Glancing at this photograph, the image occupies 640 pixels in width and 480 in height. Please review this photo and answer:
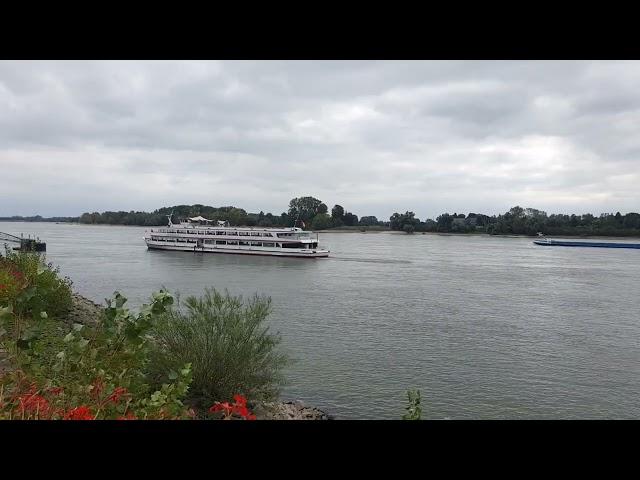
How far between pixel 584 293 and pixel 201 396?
24.9 meters

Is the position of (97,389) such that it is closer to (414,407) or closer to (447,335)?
(414,407)

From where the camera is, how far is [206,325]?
311 inches

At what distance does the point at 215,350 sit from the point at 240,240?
4355cm

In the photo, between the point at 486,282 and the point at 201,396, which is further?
the point at 486,282

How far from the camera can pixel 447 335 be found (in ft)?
54.3

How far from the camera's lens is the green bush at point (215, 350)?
7.54m

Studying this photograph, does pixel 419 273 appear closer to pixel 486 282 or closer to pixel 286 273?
pixel 486 282

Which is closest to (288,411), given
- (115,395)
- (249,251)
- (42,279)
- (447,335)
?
(115,395)

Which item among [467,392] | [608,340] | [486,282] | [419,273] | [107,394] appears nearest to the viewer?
[107,394]

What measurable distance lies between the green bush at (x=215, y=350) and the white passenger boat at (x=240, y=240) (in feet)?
128

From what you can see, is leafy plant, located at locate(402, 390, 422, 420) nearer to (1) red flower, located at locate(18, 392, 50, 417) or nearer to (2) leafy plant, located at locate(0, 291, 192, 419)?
(2) leafy plant, located at locate(0, 291, 192, 419)
